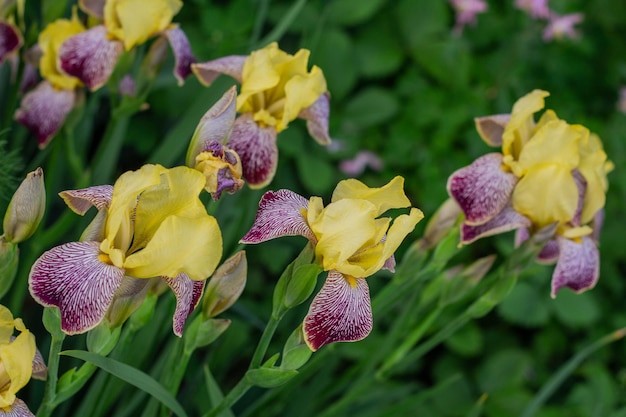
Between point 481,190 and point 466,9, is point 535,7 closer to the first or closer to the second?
point 466,9

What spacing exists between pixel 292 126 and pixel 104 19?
1.88 feet

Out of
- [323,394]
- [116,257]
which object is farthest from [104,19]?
[323,394]

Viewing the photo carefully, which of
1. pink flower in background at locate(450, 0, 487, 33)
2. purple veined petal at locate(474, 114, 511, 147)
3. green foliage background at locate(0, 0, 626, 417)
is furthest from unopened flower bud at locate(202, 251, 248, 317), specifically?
pink flower in background at locate(450, 0, 487, 33)

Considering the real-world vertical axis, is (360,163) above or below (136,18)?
below

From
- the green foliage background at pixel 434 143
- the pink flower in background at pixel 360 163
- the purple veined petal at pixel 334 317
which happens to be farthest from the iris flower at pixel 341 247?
the pink flower in background at pixel 360 163

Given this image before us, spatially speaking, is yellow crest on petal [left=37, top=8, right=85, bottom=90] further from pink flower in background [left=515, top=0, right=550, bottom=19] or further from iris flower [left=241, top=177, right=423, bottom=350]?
pink flower in background [left=515, top=0, right=550, bottom=19]

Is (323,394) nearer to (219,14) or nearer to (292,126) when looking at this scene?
(292,126)

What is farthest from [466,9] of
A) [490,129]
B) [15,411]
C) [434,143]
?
[15,411]

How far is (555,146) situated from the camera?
895 millimetres

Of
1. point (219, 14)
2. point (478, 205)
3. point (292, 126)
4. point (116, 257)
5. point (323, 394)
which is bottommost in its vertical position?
point (323, 394)

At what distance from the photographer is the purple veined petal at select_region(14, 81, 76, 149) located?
1.07m

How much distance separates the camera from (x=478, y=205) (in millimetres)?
898

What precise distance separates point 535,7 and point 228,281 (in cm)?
121

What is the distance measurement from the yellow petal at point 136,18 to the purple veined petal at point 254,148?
187 millimetres
